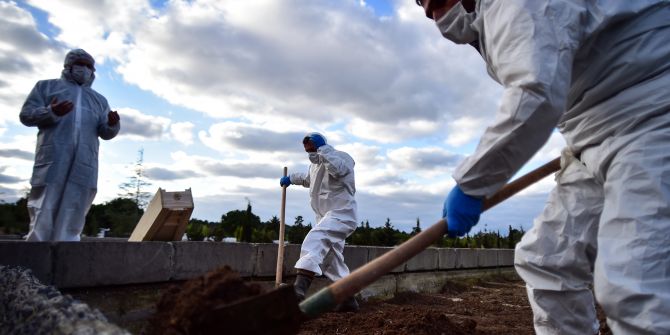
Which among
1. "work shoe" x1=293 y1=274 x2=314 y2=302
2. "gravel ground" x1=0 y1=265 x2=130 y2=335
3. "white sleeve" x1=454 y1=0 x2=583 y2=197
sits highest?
"white sleeve" x1=454 y1=0 x2=583 y2=197

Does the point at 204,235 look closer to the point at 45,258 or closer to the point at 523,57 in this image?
the point at 45,258

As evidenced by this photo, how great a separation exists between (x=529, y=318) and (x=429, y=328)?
1.86 metres

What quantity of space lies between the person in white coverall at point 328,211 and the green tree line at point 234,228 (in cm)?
301

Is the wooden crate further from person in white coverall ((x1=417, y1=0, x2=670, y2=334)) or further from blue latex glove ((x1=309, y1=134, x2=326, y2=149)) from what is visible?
person in white coverall ((x1=417, y1=0, x2=670, y2=334))

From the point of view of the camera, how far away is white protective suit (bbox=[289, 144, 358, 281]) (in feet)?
15.0

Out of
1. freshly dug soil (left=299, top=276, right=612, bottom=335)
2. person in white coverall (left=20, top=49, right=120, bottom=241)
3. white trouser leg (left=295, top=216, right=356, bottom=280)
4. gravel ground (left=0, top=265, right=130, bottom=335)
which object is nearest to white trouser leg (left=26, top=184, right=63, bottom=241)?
person in white coverall (left=20, top=49, right=120, bottom=241)

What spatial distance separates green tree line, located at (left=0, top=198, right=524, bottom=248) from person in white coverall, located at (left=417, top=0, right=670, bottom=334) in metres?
6.04

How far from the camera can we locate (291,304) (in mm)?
1695

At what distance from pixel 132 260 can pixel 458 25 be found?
2857 millimetres

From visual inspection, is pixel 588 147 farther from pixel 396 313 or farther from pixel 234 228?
pixel 234 228

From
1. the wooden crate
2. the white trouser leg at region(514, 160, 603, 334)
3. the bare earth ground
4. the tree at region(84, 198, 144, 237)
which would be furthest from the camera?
the tree at region(84, 198, 144, 237)

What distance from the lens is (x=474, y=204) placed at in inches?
75.2

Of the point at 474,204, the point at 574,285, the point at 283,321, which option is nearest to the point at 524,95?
the point at 474,204

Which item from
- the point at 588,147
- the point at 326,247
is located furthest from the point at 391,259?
the point at 326,247
